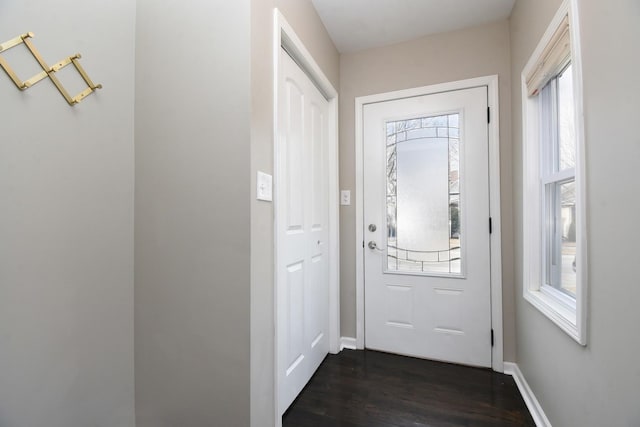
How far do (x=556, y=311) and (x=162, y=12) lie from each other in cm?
239

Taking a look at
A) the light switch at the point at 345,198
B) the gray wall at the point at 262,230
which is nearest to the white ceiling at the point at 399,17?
the gray wall at the point at 262,230

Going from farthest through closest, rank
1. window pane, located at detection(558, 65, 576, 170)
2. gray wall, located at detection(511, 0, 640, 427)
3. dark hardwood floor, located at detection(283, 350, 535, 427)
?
dark hardwood floor, located at detection(283, 350, 535, 427) < window pane, located at detection(558, 65, 576, 170) < gray wall, located at detection(511, 0, 640, 427)

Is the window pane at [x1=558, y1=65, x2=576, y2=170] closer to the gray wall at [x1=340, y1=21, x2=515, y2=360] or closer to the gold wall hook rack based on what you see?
the gray wall at [x1=340, y1=21, x2=515, y2=360]

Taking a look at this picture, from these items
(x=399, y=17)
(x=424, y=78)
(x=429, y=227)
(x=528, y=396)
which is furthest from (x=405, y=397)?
(x=399, y=17)

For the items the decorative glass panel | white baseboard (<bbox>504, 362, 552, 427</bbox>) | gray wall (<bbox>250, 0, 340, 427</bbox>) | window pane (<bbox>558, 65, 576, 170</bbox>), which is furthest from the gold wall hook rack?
white baseboard (<bbox>504, 362, 552, 427</bbox>)

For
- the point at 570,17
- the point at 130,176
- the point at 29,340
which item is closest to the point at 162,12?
the point at 130,176

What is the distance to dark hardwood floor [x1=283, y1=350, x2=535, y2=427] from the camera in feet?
5.01

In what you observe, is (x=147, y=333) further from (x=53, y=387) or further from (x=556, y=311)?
(x=556, y=311)

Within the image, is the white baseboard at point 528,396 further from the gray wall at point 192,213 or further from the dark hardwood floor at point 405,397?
the gray wall at point 192,213

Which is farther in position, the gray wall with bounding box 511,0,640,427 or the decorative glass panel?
the decorative glass panel

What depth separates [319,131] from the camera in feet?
7.11

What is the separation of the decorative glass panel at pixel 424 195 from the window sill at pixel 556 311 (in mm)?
553

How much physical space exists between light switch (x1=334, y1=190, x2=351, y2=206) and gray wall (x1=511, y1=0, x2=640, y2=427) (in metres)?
1.56

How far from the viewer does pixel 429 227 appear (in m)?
2.21
